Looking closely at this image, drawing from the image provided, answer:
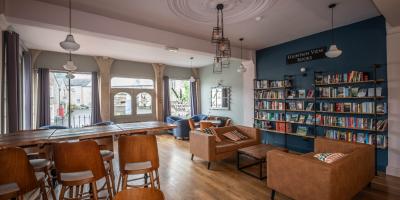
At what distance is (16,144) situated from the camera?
1.88 metres

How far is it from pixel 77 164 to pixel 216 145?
2613 millimetres

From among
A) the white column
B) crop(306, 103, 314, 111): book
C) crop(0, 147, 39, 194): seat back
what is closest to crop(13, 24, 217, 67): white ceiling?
the white column

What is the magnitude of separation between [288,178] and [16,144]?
302cm

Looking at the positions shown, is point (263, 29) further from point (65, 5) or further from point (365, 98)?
point (65, 5)

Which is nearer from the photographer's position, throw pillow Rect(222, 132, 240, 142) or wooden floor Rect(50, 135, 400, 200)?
wooden floor Rect(50, 135, 400, 200)

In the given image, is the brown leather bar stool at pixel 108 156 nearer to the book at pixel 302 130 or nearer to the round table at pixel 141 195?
the round table at pixel 141 195

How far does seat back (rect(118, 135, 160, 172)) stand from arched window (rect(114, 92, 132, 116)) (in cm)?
531

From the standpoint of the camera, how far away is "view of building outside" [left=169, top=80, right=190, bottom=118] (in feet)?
28.3

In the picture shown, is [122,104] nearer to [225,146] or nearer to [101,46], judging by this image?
[101,46]

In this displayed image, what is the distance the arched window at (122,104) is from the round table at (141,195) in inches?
246

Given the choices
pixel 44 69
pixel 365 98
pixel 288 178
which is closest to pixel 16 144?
pixel 288 178

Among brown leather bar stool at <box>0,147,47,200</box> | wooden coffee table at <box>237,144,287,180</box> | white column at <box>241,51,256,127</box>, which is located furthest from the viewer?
white column at <box>241,51,256,127</box>

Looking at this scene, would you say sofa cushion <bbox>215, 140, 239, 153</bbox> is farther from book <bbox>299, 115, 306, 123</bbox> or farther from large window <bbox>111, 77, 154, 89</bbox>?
large window <bbox>111, 77, 154, 89</bbox>

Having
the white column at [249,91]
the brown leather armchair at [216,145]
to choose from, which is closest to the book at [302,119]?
the brown leather armchair at [216,145]
